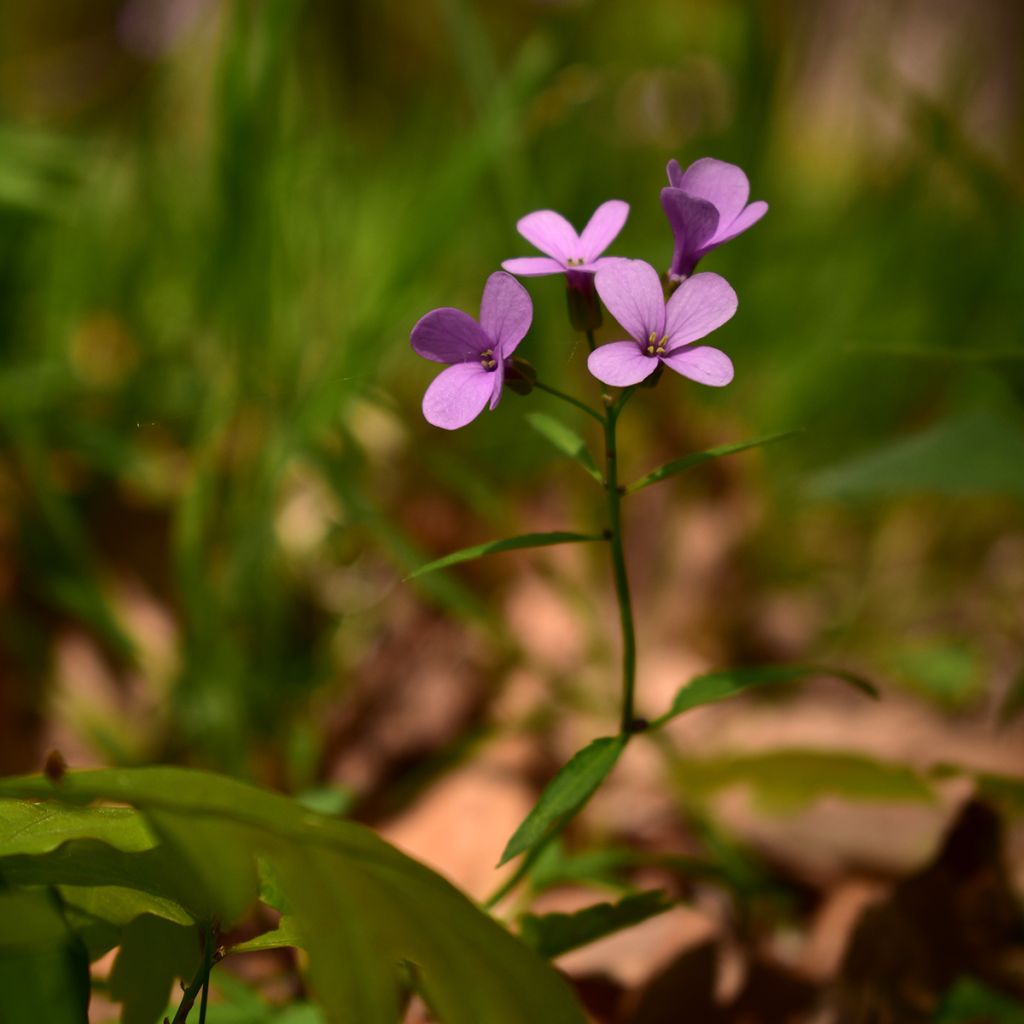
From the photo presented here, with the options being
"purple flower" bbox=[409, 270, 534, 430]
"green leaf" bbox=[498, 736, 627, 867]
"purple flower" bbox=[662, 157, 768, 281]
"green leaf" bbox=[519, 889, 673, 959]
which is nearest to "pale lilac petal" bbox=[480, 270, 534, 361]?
"purple flower" bbox=[409, 270, 534, 430]

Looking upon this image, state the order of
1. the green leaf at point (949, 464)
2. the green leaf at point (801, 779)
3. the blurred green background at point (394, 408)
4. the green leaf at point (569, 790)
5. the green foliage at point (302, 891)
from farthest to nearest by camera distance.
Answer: the blurred green background at point (394, 408) → the green leaf at point (949, 464) → the green leaf at point (801, 779) → the green leaf at point (569, 790) → the green foliage at point (302, 891)

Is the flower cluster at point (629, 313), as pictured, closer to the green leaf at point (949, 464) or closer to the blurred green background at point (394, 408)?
the blurred green background at point (394, 408)

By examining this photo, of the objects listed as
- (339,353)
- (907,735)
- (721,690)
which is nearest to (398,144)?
(339,353)

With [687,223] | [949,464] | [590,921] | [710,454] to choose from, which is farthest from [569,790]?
[949,464]

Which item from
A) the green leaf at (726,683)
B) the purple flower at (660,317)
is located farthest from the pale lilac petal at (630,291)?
the green leaf at (726,683)

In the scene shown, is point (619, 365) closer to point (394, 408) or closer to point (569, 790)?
point (569, 790)

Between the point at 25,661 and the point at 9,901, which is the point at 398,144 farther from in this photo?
the point at 9,901
